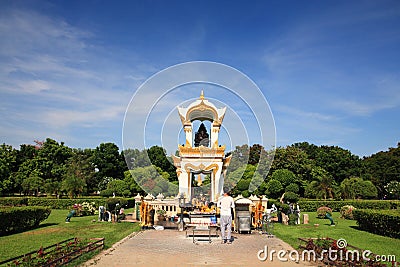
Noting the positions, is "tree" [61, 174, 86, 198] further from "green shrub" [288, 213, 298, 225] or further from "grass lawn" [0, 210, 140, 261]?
"green shrub" [288, 213, 298, 225]

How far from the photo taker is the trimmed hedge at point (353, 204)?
2859cm

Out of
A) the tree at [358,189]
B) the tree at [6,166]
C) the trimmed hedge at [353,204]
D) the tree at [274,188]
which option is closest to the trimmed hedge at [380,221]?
the trimmed hedge at [353,204]

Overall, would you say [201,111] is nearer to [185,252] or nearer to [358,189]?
[185,252]

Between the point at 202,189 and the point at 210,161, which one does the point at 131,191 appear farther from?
the point at 210,161

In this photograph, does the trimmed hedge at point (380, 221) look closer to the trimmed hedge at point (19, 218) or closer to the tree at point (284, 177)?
the trimmed hedge at point (19, 218)

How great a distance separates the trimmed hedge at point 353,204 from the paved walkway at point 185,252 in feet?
61.1

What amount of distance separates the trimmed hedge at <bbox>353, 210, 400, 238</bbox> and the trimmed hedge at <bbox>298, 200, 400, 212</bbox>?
13.3 metres

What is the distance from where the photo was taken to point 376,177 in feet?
149

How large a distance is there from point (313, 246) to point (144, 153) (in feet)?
140

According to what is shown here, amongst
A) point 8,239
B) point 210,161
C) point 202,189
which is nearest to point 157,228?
point 8,239

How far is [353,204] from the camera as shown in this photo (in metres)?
28.8

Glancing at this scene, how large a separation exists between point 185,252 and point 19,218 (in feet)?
29.2

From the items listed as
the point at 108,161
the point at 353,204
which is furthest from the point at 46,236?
the point at 108,161

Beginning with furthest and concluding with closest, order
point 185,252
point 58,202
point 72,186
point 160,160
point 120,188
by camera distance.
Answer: point 160,160
point 120,188
point 72,186
point 58,202
point 185,252
